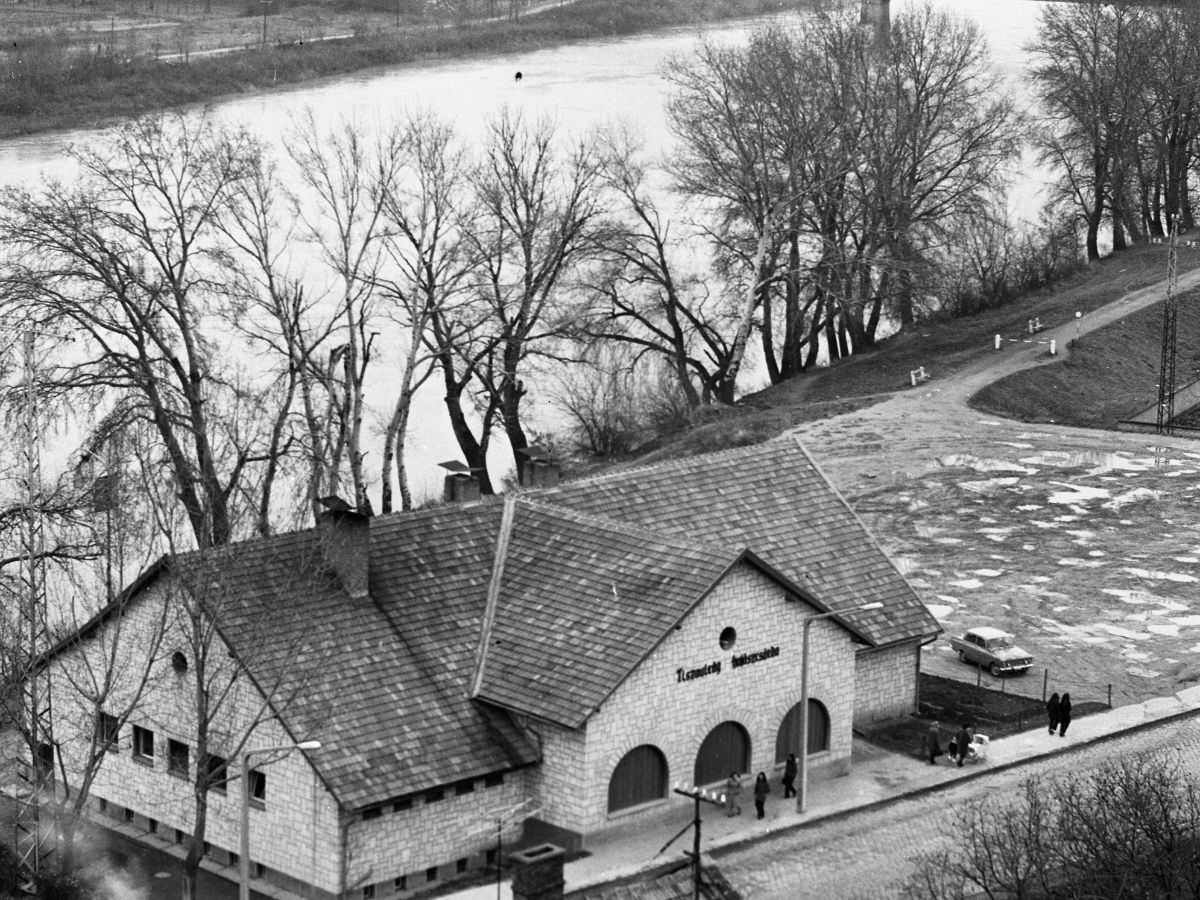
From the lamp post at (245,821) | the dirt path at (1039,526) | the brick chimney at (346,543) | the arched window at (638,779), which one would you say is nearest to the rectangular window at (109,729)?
the brick chimney at (346,543)

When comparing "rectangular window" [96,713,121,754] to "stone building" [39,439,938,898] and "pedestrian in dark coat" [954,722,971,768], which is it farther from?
"pedestrian in dark coat" [954,722,971,768]

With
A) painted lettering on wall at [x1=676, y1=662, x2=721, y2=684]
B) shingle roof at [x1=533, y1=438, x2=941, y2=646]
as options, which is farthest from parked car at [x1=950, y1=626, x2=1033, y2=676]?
painted lettering on wall at [x1=676, y1=662, x2=721, y2=684]

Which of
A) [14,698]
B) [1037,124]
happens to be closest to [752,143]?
[1037,124]

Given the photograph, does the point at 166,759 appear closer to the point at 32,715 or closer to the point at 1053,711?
the point at 32,715

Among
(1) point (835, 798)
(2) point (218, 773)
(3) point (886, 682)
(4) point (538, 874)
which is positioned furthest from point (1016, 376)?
(4) point (538, 874)

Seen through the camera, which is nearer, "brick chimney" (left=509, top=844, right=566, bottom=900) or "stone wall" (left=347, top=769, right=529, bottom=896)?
"brick chimney" (left=509, top=844, right=566, bottom=900)

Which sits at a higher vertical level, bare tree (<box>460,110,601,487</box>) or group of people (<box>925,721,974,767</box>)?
bare tree (<box>460,110,601,487</box>)

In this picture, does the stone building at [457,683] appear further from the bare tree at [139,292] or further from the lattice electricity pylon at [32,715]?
the bare tree at [139,292]
